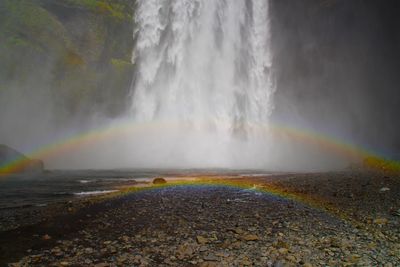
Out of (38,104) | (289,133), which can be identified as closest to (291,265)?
(289,133)

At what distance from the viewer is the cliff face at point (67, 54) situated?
180 feet

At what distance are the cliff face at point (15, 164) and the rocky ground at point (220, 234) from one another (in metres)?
24.7

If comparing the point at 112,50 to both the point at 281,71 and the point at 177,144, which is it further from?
the point at 281,71

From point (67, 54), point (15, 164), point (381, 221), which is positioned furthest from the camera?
point (67, 54)

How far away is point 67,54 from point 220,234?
60.3 m

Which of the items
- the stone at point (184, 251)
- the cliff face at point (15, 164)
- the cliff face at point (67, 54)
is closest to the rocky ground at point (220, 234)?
the stone at point (184, 251)

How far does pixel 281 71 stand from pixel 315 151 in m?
13.7

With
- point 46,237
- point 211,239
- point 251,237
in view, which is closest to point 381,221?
point 251,237

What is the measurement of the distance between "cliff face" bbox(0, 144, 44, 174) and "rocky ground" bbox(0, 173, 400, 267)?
2472cm

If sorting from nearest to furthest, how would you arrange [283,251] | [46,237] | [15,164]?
[283,251]
[46,237]
[15,164]

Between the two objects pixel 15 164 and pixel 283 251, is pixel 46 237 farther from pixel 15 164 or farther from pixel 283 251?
pixel 15 164

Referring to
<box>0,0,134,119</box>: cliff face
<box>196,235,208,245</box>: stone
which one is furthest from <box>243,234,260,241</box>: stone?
<box>0,0,134,119</box>: cliff face

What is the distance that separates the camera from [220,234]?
7809mm

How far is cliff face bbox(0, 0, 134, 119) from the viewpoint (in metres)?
54.8
